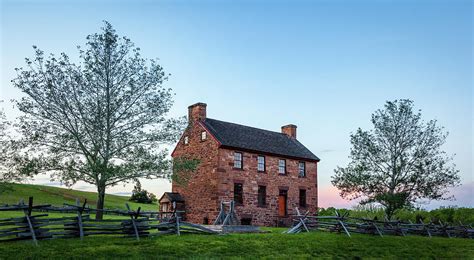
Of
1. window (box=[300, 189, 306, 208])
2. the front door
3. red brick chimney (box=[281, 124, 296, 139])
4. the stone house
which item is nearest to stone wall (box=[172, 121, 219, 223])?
the stone house

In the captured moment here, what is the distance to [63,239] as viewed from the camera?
51.4 feet

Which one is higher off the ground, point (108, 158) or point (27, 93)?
point (27, 93)

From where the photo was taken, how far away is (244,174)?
100ft

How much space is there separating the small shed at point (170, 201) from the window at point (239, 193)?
4.47 m

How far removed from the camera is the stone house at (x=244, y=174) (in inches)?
1164

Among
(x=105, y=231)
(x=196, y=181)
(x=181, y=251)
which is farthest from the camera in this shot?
(x=196, y=181)

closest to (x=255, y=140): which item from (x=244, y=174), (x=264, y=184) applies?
(x=264, y=184)

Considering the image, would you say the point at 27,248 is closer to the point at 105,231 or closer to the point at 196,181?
the point at 105,231

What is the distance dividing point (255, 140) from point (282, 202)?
16.4 feet

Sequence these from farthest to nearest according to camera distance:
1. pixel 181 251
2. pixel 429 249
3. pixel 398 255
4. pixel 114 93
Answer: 1. pixel 114 93
2. pixel 429 249
3. pixel 398 255
4. pixel 181 251

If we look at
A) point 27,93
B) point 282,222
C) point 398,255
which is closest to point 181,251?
point 398,255

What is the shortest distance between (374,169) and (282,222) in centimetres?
812

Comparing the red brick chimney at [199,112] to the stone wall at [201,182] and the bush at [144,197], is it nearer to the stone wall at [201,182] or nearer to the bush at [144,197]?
the stone wall at [201,182]

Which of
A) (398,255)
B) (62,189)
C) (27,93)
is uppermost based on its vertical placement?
(27,93)
